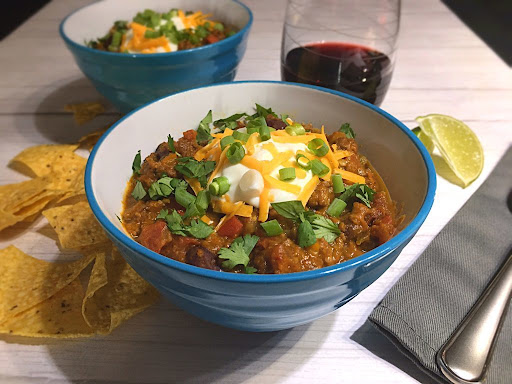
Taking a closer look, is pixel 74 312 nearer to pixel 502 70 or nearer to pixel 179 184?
pixel 179 184

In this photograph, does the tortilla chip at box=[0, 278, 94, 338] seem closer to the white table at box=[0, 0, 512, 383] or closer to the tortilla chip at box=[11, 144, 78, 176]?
the white table at box=[0, 0, 512, 383]

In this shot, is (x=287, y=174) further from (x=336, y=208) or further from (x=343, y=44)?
(x=343, y=44)

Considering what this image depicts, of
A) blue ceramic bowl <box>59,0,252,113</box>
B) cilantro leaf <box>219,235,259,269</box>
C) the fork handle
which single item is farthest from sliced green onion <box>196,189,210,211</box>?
blue ceramic bowl <box>59,0,252,113</box>

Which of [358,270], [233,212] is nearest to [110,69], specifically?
[233,212]

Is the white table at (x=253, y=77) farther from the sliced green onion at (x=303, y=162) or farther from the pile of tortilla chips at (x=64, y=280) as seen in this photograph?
the sliced green onion at (x=303, y=162)

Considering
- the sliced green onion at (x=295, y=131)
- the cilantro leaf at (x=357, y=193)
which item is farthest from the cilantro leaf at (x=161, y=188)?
the cilantro leaf at (x=357, y=193)

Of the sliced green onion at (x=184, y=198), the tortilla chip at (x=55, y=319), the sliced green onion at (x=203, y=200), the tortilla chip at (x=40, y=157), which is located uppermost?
the sliced green onion at (x=203, y=200)
